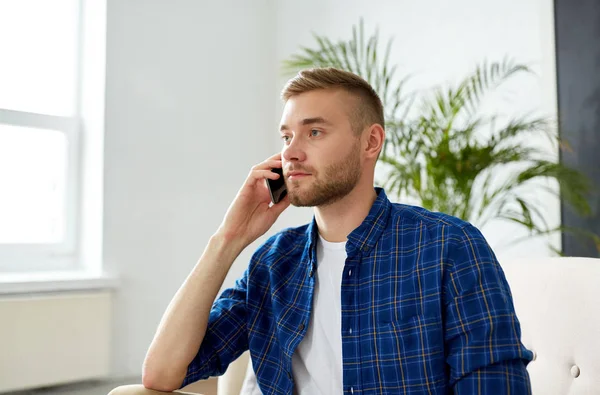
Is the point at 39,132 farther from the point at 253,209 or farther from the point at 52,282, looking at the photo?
the point at 253,209

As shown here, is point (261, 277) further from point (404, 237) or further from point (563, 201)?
point (563, 201)

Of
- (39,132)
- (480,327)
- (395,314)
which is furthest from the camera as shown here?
(39,132)

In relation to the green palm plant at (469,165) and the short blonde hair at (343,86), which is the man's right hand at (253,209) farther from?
the green palm plant at (469,165)

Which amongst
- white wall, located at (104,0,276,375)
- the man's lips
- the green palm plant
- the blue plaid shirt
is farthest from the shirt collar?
white wall, located at (104,0,276,375)

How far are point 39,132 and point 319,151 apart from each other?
7.87ft

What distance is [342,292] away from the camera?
136 centimetres

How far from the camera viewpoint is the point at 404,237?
138 centimetres

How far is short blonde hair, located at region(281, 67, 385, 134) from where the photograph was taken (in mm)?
1480

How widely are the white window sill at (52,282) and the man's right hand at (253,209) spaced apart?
5.76 ft

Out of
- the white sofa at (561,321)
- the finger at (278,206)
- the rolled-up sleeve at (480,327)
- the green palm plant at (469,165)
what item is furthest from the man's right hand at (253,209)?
the green palm plant at (469,165)

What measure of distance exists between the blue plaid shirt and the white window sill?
5.72ft

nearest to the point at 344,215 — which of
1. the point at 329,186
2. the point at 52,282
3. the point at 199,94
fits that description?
the point at 329,186

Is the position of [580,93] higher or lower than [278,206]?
higher

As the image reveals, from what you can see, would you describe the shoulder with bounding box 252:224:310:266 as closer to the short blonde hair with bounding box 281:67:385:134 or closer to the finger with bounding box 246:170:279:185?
the finger with bounding box 246:170:279:185
